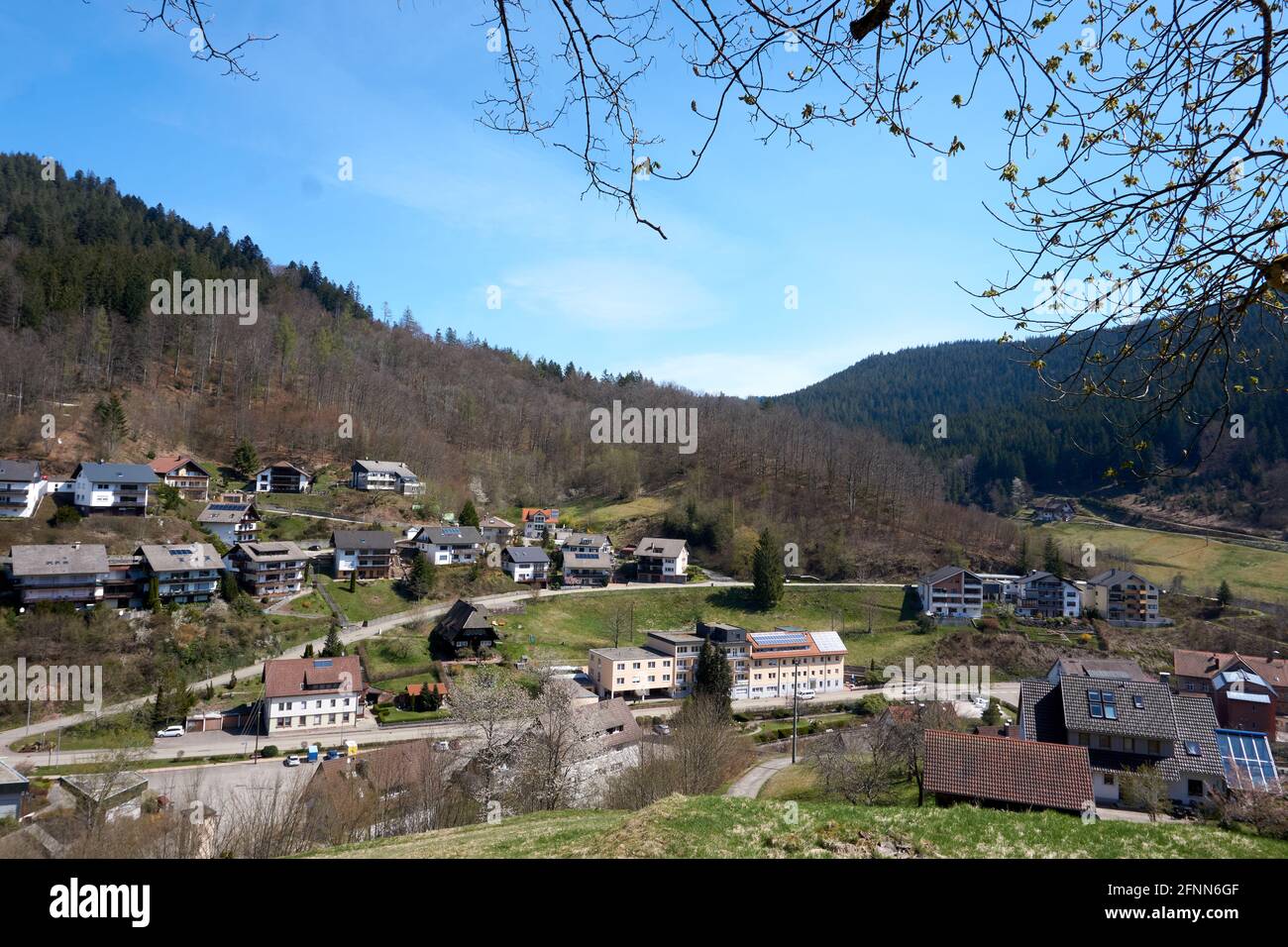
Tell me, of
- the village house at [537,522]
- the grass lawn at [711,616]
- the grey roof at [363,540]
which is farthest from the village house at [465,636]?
the village house at [537,522]

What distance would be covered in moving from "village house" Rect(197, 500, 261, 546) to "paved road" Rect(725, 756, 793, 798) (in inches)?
1277

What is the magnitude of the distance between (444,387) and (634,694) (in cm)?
6207

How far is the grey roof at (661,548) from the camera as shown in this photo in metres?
52.5

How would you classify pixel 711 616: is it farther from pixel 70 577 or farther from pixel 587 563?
pixel 70 577

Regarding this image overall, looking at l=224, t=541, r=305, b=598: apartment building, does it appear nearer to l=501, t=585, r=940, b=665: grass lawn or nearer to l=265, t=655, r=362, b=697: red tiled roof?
l=265, t=655, r=362, b=697: red tiled roof

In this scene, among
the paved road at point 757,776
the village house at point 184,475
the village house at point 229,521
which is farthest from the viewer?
the village house at point 184,475

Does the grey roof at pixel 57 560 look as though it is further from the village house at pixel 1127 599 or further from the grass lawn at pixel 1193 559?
the grass lawn at pixel 1193 559

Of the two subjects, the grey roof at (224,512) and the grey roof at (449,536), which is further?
the grey roof at (449,536)

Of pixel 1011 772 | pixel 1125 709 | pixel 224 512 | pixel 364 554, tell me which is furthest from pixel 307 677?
pixel 1125 709

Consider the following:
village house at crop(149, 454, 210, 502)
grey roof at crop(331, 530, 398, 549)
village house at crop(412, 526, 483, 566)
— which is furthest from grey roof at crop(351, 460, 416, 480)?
grey roof at crop(331, 530, 398, 549)

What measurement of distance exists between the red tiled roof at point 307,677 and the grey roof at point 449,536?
1788 cm
